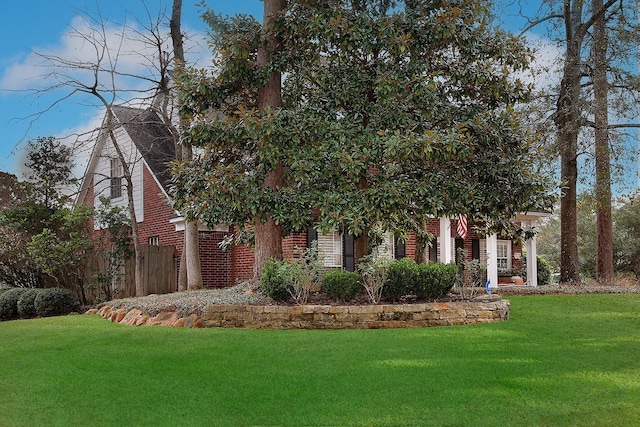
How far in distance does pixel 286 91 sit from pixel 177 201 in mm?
3707

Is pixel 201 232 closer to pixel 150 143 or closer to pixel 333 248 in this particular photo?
pixel 333 248

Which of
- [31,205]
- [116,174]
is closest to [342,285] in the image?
[31,205]

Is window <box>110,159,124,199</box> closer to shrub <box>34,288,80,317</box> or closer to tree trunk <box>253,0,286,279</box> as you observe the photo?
shrub <box>34,288,80,317</box>

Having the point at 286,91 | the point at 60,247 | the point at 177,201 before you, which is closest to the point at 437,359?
the point at 177,201

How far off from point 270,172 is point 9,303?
30.6ft

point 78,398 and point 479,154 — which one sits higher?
point 479,154

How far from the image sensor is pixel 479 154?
13922 millimetres

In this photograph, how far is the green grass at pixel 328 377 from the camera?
18.9 ft

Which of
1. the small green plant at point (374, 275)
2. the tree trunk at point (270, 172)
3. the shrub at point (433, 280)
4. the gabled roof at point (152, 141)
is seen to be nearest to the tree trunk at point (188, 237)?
the gabled roof at point (152, 141)

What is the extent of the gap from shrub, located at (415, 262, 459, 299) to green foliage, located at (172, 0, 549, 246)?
1148 mm

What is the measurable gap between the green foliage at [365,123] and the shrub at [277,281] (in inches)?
45.7

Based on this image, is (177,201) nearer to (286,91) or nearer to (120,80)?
(286,91)

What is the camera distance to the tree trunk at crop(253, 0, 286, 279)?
45.7 feet

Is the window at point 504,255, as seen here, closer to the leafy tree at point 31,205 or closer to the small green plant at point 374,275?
the small green plant at point 374,275
